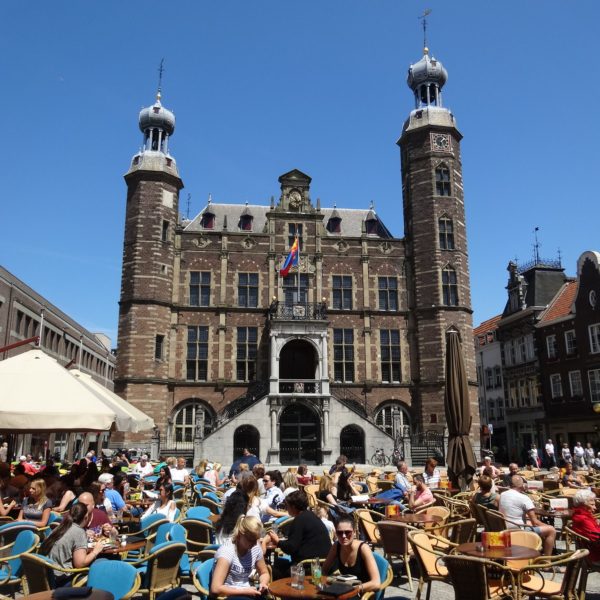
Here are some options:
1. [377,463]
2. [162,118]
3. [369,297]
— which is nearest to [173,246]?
[162,118]

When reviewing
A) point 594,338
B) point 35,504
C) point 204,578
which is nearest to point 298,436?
point 594,338

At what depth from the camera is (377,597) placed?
15.9 ft

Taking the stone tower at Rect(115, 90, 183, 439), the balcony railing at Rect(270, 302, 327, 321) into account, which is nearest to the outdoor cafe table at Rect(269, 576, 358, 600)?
the balcony railing at Rect(270, 302, 327, 321)

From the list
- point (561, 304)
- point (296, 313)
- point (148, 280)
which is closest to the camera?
point (148, 280)

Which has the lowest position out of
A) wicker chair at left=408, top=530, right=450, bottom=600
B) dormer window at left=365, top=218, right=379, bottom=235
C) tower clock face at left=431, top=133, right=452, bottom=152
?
wicker chair at left=408, top=530, right=450, bottom=600

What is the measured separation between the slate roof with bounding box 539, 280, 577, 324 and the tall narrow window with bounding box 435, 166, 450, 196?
1003cm

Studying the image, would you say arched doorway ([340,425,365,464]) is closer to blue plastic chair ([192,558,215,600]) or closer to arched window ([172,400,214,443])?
arched window ([172,400,214,443])

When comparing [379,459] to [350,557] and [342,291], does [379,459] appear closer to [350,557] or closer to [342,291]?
[342,291]

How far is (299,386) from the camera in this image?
27562 millimetres

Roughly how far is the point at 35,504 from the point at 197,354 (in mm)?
21403

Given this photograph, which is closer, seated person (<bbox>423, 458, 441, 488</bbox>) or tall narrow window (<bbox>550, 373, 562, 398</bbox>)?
seated person (<bbox>423, 458, 441, 488</bbox>)

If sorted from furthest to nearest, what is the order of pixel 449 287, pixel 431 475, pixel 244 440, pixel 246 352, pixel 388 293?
pixel 388 293 < pixel 449 287 < pixel 246 352 < pixel 244 440 < pixel 431 475

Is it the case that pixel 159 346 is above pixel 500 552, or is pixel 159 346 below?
above

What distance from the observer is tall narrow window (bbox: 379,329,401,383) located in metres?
30.3
